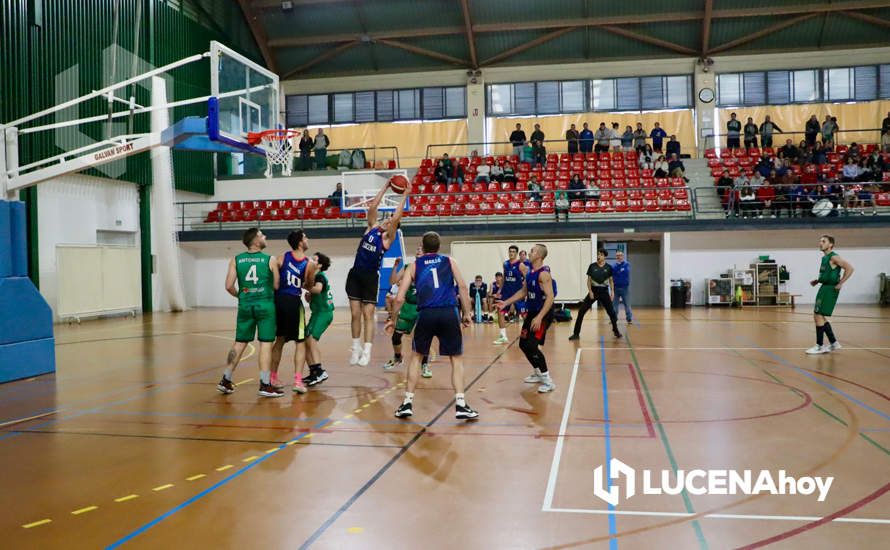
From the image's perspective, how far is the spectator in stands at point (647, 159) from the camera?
27.0m

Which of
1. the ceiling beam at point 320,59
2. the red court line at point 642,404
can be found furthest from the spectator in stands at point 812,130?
the red court line at point 642,404

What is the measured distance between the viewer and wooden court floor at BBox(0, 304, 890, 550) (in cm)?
403

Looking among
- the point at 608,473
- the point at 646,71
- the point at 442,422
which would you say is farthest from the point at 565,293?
the point at 608,473

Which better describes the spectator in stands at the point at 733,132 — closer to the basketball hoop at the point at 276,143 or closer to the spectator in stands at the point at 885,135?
the spectator in stands at the point at 885,135

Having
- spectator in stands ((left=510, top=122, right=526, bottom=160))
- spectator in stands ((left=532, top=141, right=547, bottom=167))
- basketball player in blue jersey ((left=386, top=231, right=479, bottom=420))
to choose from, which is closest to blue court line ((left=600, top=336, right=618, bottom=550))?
basketball player in blue jersey ((left=386, top=231, right=479, bottom=420))

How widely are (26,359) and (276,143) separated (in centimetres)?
634

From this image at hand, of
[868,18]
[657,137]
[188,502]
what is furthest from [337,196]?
[188,502]

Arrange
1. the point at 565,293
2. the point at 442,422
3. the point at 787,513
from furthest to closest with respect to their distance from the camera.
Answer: the point at 565,293 < the point at 442,422 < the point at 787,513

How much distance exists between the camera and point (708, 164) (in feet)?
90.8

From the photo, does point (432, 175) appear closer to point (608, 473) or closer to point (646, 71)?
point (646, 71)

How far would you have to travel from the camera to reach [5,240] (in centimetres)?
960

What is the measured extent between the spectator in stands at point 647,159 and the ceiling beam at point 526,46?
6.14m

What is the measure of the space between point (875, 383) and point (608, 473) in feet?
17.3

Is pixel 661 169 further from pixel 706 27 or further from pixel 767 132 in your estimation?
pixel 706 27
